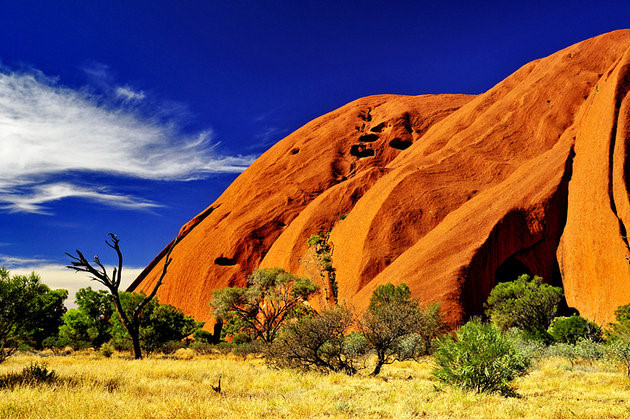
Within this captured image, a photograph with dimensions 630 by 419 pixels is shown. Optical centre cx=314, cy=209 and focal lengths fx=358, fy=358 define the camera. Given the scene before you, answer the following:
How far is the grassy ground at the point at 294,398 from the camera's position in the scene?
6.36 meters

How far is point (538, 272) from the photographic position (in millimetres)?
33094

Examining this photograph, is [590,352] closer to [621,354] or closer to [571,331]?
[621,354]

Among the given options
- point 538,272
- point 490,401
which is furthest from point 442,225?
point 490,401

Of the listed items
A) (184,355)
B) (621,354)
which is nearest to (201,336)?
(184,355)

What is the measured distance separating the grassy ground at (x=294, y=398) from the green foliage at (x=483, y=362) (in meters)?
0.53

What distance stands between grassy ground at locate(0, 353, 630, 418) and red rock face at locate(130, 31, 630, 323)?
1921 centimetres

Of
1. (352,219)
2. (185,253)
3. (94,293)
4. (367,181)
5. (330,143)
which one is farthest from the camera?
(330,143)

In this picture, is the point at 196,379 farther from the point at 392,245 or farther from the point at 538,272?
the point at 538,272

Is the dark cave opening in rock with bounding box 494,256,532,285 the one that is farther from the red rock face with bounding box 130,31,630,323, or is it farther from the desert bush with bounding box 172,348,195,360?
the desert bush with bounding box 172,348,195,360

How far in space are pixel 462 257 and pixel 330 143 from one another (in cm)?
3856

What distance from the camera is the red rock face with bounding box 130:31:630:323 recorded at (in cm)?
3064

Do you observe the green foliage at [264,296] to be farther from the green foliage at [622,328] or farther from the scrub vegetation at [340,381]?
the green foliage at [622,328]

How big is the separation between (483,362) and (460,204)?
31.9 meters

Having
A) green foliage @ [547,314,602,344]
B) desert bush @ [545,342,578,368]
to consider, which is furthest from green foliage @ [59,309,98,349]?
green foliage @ [547,314,602,344]
